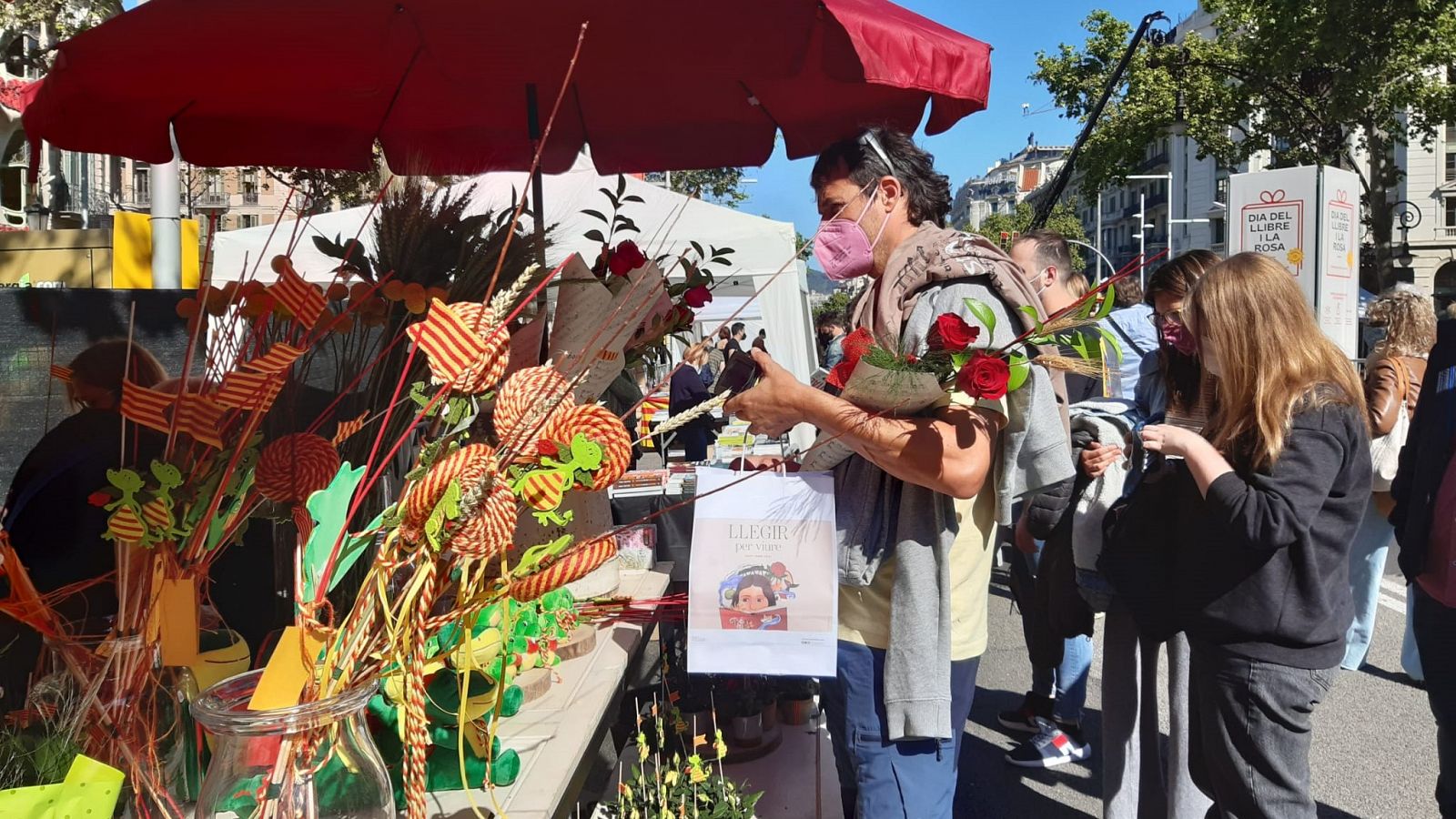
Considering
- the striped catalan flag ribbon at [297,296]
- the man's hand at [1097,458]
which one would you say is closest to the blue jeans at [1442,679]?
the man's hand at [1097,458]

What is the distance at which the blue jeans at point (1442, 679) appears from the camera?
254cm

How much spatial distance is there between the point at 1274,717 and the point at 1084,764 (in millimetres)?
1722

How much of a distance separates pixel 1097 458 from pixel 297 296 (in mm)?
2230

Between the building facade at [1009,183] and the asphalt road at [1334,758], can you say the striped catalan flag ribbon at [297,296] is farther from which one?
the building facade at [1009,183]

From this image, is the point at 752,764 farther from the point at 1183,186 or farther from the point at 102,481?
the point at 1183,186

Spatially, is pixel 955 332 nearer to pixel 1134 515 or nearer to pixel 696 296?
pixel 696 296

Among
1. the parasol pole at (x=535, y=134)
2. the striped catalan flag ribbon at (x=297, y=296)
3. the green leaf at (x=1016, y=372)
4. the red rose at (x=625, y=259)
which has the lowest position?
the green leaf at (x=1016, y=372)

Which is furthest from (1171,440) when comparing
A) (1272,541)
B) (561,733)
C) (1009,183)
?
(1009,183)

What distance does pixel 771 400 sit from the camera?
5.48 feet

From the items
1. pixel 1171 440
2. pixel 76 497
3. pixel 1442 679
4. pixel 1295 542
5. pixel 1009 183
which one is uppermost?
pixel 1009 183

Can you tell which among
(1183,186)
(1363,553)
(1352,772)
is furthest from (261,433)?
(1183,186)

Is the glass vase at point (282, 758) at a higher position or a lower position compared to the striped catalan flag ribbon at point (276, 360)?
lower

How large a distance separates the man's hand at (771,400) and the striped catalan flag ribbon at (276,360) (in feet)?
2.59

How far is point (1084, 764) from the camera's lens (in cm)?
370
